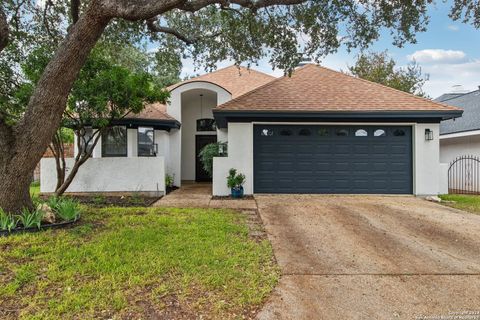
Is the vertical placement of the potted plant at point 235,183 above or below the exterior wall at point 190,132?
below

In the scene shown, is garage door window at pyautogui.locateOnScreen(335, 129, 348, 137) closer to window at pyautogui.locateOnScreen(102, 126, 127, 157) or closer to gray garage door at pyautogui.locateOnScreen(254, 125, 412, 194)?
gray garage door at pyautogui.locateOnScreen(254, 125, 412, 194)

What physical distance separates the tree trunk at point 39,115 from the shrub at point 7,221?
0.49 feet

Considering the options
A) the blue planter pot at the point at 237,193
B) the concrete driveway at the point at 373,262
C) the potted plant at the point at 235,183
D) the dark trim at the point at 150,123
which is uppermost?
the dark trim at the point at 150,123

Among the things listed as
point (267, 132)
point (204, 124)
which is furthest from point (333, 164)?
point (204, 124)

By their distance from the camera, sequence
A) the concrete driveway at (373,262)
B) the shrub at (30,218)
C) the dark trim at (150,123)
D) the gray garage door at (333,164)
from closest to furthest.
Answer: the concrete driveway at (373,262) → the shrub at (30,218) → the gray garage door at (333,164) → the dark trim at (150,123)

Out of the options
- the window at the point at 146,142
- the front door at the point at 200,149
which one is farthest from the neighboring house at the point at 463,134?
the window at the point at 146,142

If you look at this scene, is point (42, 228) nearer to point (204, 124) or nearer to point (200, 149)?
point (200, 149)

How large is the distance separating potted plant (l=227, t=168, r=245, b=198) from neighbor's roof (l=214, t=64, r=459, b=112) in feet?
7.24

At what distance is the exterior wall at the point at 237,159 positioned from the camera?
435 inches

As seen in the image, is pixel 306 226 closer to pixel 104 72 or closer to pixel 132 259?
pixel 132 259

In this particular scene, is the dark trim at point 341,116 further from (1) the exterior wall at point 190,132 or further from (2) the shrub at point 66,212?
(1) the exterior wall at point 190,132

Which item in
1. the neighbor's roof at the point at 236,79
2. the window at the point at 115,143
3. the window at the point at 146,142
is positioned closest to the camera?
the window at the point at 115,143

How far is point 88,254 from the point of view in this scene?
4816 mm

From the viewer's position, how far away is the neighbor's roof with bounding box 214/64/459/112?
35.8 feet
